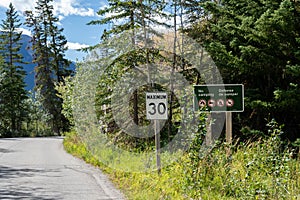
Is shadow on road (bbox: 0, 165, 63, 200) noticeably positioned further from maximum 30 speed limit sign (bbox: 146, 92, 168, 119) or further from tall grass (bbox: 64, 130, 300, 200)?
maximum 30 speed limit sign (bbox: 146, 92, 168, 119)

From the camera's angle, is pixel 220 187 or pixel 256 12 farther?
pixel 256 12

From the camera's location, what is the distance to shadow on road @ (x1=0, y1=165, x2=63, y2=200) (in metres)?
7.96

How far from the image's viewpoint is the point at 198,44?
13.4m

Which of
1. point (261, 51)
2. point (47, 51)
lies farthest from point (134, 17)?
point (47, 51)

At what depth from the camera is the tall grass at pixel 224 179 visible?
6176 mm

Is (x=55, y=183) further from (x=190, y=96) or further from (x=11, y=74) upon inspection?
(x=11, y=74)

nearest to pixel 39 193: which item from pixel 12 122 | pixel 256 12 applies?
pixel 256 12

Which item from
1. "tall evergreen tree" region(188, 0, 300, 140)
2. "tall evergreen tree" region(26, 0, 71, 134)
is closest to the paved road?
"tall evergreen tree" region(188, 0, 300, 140)

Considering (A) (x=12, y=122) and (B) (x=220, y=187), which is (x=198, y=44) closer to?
(B) (x=220, y=187)

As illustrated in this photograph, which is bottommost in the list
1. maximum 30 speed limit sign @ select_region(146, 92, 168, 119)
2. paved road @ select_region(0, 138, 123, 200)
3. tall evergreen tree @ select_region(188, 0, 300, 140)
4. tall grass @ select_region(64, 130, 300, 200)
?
paved road @ select_region(0, 138, 123, 200)

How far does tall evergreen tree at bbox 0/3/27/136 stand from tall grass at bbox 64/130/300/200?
4853 centimetres

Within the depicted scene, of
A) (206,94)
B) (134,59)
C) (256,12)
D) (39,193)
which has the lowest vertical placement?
(39,193)

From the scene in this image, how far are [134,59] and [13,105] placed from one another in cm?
4404

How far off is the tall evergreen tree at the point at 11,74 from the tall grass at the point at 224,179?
159ft
